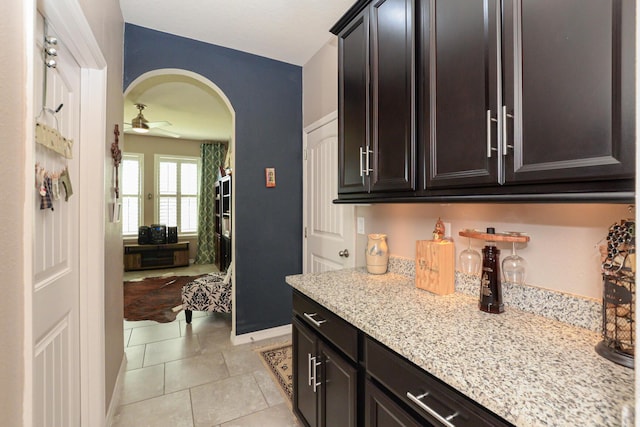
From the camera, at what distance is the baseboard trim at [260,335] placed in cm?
278

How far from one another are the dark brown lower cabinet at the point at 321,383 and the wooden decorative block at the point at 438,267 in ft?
1.83

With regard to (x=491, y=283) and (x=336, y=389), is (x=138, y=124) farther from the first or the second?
(x=491, y=283)

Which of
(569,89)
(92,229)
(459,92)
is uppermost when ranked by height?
(459,92)

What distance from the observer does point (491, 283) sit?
3.80 feet

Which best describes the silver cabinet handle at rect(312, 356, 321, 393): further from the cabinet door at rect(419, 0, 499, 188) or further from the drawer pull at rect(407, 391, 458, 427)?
the cabinet door at rect(419, 0, 499, 188)

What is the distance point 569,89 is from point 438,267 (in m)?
0.87

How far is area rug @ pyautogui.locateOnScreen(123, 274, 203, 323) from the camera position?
11.4 ft

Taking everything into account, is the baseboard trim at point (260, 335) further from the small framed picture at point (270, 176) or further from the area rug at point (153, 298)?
the small framed picture at point (270, 176)

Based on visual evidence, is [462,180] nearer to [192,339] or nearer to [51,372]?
[51,372]

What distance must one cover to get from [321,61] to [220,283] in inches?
99.0

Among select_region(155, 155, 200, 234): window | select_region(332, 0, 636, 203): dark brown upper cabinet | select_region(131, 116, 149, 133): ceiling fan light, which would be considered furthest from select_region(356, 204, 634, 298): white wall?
select_region(155, 155, 200, 234): window

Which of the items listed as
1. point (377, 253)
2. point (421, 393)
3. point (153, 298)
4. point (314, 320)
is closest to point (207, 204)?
point (153, 298)

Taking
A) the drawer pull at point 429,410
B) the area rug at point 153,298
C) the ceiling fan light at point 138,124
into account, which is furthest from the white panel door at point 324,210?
the ceiling fan light at point 138,124

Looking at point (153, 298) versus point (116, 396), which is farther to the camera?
point (153, 298)
